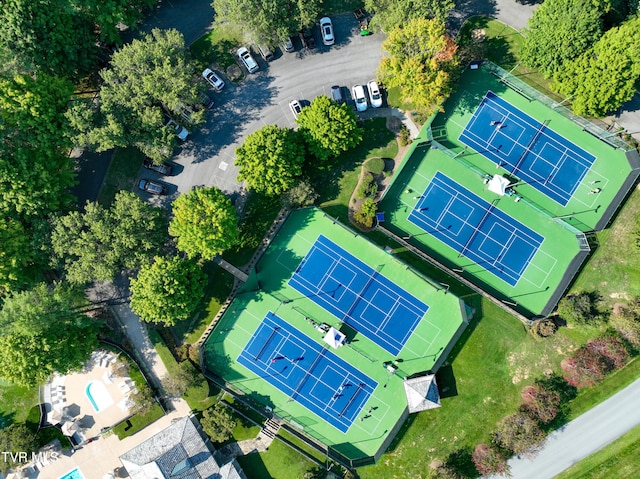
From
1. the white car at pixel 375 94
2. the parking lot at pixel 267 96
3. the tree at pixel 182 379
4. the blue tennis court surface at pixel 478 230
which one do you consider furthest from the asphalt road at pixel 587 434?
the parking lot at pixel 267 96

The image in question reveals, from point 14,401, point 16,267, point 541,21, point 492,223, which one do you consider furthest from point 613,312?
point 14,401

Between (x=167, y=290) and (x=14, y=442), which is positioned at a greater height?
(x=167, y=290)

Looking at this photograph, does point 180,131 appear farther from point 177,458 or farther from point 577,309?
point 577,309

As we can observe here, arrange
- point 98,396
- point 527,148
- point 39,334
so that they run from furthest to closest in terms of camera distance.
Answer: point 98,396, point 527,148, point 39,334

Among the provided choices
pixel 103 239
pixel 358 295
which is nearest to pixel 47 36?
pixel 103 239

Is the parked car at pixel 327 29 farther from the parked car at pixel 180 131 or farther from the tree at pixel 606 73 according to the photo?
the tree at pixel 606 73

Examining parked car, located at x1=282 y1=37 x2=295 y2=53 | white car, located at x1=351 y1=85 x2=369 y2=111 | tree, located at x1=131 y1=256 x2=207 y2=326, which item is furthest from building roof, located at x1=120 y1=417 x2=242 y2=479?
parked car, located at x1=282 y1=37 x2=295 y2=53

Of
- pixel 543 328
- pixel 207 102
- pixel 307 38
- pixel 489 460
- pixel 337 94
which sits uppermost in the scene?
pixel 307 38
